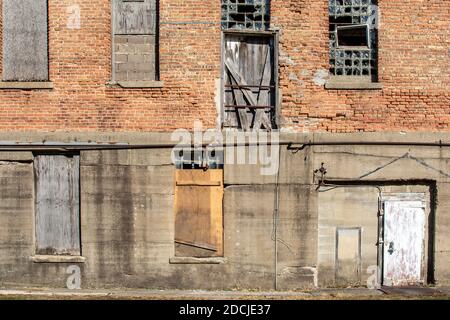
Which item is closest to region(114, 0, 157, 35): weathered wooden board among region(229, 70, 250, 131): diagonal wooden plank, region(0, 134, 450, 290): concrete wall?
region(0, 134, 450, 290): concrete wall

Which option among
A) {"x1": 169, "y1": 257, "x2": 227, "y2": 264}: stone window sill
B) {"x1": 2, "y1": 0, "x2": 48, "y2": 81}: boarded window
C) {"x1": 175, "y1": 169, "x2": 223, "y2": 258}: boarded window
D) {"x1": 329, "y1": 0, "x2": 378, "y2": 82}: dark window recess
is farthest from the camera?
{"x1": 329, "y1": 0, "x2": 378, "y2": 82}: dark window recess

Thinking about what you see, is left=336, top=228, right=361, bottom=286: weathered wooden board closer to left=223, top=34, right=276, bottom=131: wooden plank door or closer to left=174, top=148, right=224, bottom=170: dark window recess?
left=223, top=34, right=276, bottom=131: wooden plank door

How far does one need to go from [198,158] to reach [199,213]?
112 centimetres

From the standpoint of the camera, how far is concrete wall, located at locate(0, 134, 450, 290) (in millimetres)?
9750

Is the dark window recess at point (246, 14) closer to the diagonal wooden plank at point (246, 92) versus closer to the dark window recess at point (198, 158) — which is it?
the diagonal wooden plank at point (246, 92)

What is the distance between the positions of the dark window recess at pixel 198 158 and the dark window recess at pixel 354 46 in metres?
3.03

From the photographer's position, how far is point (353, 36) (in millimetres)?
10281

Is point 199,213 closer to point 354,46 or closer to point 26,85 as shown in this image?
point 26,85

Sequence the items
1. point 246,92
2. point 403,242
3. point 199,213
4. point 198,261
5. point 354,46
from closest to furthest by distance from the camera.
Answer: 1. point 198,261
2. point 199,213
3. point 403,242
4. point 246,92
5. point 354,46

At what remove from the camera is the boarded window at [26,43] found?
9.95 meters

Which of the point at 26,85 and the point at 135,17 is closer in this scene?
the point at 26,85

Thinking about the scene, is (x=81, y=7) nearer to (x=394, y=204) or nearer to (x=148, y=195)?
(x=148, y=195)

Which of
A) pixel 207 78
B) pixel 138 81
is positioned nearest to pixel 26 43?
pixel 138 81

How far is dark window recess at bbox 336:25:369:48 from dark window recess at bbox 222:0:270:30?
1583mm
